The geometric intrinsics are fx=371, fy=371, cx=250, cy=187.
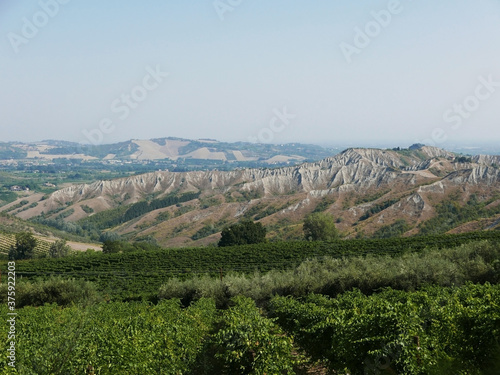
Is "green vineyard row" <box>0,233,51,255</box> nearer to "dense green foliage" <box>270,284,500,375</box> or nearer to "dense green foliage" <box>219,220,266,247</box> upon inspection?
"dense green foliage" <box>219,220,266,247</box>

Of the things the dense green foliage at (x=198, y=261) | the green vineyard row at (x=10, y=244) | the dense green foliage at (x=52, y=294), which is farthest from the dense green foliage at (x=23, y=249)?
the dense green foliage at (x=52, y=294)

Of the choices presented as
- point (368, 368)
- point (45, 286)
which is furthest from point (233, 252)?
point (368, 368)

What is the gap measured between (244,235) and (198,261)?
837 inches

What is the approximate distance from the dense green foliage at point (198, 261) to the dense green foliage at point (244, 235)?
13.4 m

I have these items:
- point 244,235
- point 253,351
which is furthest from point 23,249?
point 253,351

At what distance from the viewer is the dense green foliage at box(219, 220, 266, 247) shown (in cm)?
7787

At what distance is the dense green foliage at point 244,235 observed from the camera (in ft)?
255

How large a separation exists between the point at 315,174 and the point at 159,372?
599ft

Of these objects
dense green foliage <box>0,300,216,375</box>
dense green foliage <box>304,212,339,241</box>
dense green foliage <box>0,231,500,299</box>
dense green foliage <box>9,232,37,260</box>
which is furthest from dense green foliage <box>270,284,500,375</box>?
dense green foliage <box>9,232,37,260</box>

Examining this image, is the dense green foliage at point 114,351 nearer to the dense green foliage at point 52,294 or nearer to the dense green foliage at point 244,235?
the dense green foliage at point 52,294

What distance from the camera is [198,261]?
58531 millimetres

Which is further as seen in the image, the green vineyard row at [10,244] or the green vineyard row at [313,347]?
the green vineyard row at [10,244]

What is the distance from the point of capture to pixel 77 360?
11484 mm

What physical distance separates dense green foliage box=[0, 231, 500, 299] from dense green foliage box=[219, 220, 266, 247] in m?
13.4
